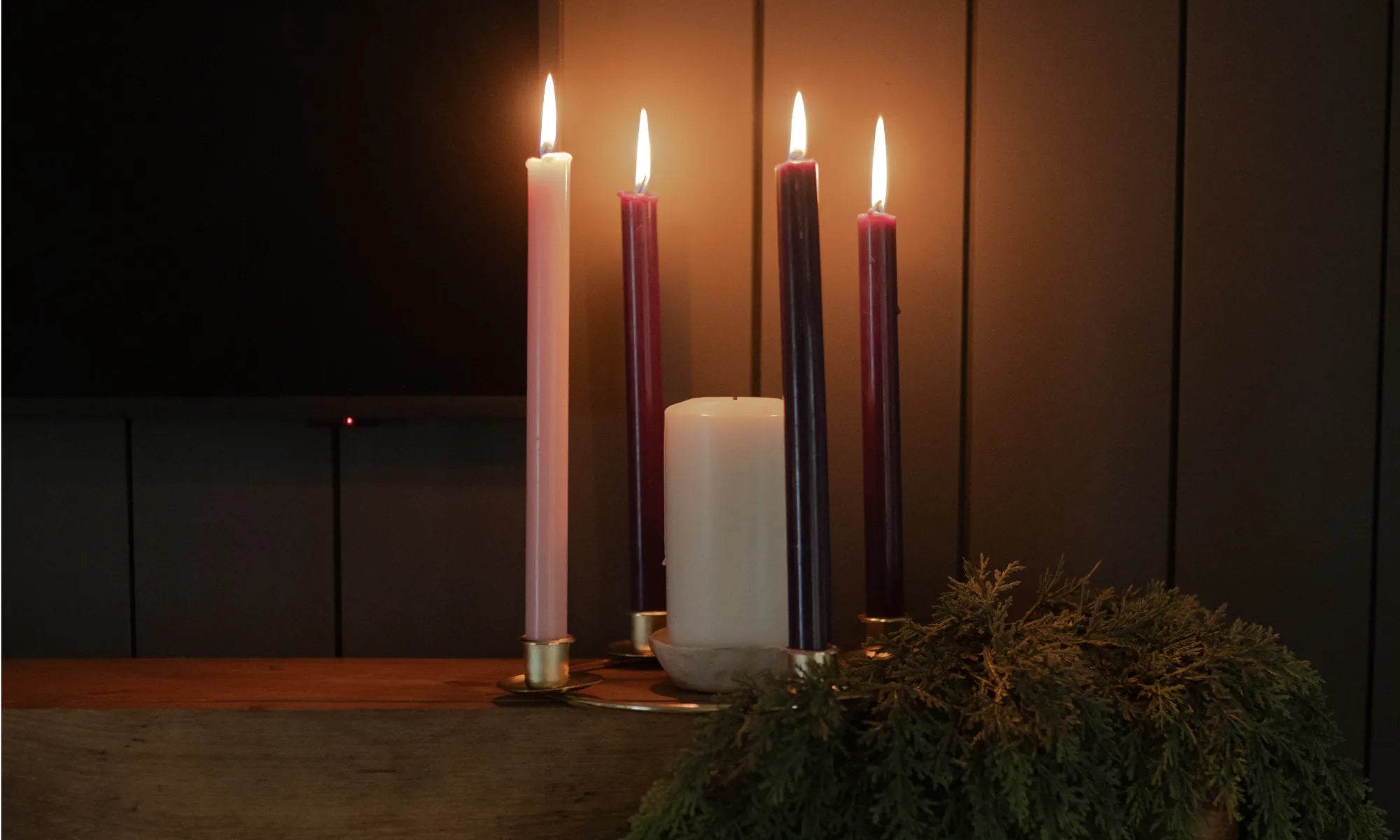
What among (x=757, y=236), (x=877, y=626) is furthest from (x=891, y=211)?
(x=877, y=626)

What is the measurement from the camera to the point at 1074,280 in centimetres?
73

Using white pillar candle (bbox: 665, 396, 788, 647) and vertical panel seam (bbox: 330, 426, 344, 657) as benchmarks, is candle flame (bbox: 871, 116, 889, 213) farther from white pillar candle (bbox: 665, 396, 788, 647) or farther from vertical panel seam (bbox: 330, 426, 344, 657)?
vertical panel seam (bbox: 330, 426, 344, 657)

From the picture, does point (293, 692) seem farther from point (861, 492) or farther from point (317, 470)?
point (861, 492)

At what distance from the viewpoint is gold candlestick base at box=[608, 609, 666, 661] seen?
64cm

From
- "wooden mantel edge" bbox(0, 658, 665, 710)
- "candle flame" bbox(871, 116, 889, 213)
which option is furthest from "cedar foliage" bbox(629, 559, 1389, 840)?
"candle flame" bbox(871, 116, 889, 213)

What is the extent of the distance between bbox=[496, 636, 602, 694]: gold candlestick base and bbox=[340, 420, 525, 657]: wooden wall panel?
0.19m

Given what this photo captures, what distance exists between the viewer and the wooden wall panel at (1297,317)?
0.72 metres

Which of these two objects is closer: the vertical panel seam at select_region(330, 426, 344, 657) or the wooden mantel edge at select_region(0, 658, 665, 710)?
the wooden mantel edge at select_region(0, 658, 665, 710)

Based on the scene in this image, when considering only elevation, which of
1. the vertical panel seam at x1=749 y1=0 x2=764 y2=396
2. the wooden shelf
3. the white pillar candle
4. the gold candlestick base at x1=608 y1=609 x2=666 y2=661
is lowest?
the wooden shelf

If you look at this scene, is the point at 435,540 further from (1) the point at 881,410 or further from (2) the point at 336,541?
(1) the point at 881,410

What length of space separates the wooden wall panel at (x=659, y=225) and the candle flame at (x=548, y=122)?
0.49 ft

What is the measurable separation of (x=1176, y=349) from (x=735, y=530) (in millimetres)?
385

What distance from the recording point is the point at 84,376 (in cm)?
71

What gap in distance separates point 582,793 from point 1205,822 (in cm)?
31
